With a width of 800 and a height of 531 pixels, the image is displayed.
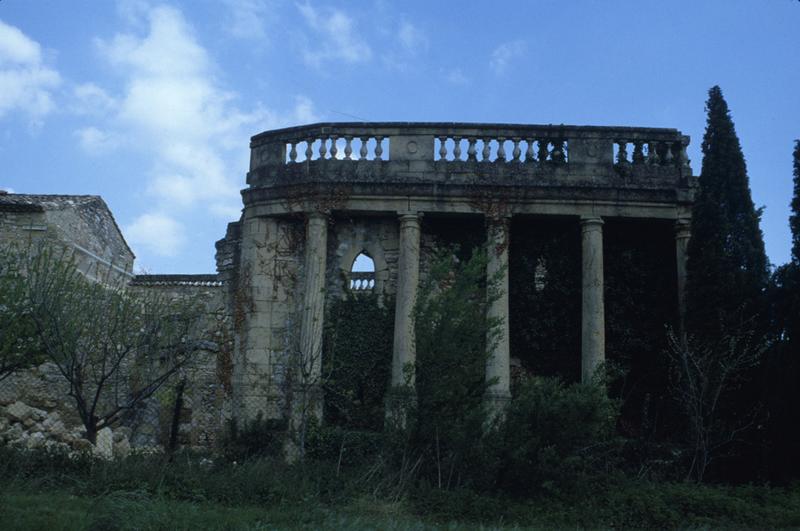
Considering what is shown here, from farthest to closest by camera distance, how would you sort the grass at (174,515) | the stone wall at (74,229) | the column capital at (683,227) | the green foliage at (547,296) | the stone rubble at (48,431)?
the stone wall at (74,229) → the green foliage at (547,296) → the column capital at (683,227) → the stone rubble at (48,431) → the grass at (174,515)

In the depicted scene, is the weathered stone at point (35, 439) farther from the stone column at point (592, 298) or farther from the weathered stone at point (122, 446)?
the stone column at point (592, 298)

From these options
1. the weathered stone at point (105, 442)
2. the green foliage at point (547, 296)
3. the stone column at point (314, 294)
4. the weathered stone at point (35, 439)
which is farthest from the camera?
the green foliage at point (547, 296)

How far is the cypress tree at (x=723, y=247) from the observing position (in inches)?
707

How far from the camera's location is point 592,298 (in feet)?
64.0

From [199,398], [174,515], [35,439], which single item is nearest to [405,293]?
[199,398]

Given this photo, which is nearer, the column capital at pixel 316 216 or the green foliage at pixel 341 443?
the green foliage at pixel 341 443

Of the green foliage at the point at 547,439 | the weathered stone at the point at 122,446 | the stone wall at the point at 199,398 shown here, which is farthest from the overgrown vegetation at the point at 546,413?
the stone wall at the point at 199,398

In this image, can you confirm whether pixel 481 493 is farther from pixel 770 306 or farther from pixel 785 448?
pixel 770 306

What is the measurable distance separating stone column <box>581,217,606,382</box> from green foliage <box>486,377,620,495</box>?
447 centimetres

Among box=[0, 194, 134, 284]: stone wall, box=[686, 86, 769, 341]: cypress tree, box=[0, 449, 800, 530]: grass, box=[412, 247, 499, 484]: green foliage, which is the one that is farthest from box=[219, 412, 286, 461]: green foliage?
box=[686, 86, 769, 341]: cypress tree

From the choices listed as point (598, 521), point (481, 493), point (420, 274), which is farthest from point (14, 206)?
point (598, 521)

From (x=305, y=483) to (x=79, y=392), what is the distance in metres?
4.77

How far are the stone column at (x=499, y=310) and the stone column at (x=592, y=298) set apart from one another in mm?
1839

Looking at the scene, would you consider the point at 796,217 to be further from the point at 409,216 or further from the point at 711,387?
the point at 409,216
